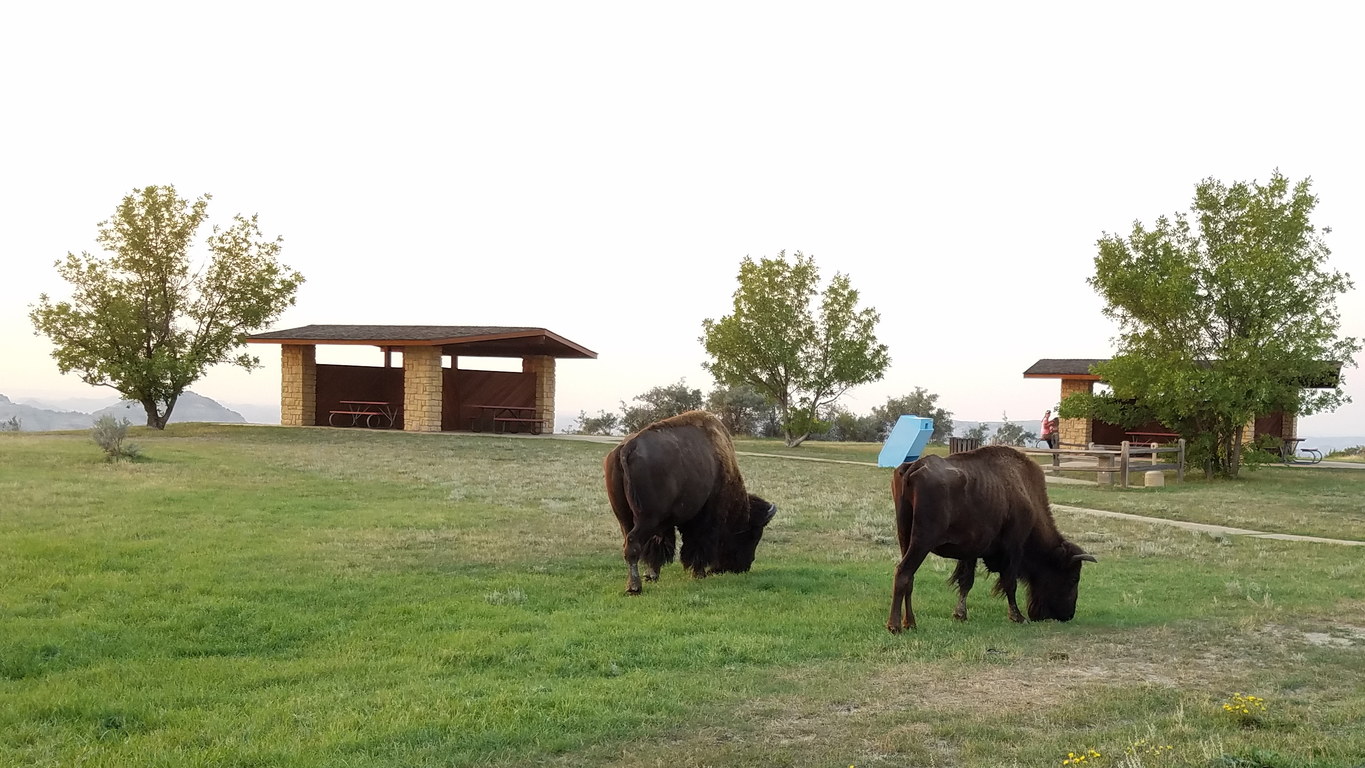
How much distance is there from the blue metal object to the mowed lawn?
227 cm

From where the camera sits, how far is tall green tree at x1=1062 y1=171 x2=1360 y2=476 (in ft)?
83.4

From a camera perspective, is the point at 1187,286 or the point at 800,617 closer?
the point at 800,617

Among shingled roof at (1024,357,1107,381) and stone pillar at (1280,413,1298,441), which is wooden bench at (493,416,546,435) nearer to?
shingled roof at (1024,357,1107,381)

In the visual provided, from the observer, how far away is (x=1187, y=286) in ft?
85.0

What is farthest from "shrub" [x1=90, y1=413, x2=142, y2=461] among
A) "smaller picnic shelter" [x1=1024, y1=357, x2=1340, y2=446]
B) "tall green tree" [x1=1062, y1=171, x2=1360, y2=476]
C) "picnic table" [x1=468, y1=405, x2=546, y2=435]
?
"smaller picnic shelter" [x1=1024, y1=357, x2=1340, y2=446]

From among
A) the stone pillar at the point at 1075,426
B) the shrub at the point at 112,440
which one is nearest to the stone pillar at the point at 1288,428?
the stone pillar at the point at 1075,426

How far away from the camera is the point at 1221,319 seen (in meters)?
26.7

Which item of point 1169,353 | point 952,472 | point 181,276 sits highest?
point 181,276

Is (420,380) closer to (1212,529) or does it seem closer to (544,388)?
(544,388)

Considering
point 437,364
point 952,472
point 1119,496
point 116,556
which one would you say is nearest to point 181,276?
point 437,364

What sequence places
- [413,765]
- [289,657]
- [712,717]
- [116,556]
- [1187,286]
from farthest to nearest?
[1187,286], [116,556], [289,657], [712,717], [413,765]

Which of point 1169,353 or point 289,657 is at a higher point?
point 1169,353

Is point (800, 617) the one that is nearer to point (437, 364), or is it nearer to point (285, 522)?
point (285, 522)

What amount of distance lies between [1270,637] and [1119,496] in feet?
45.0
